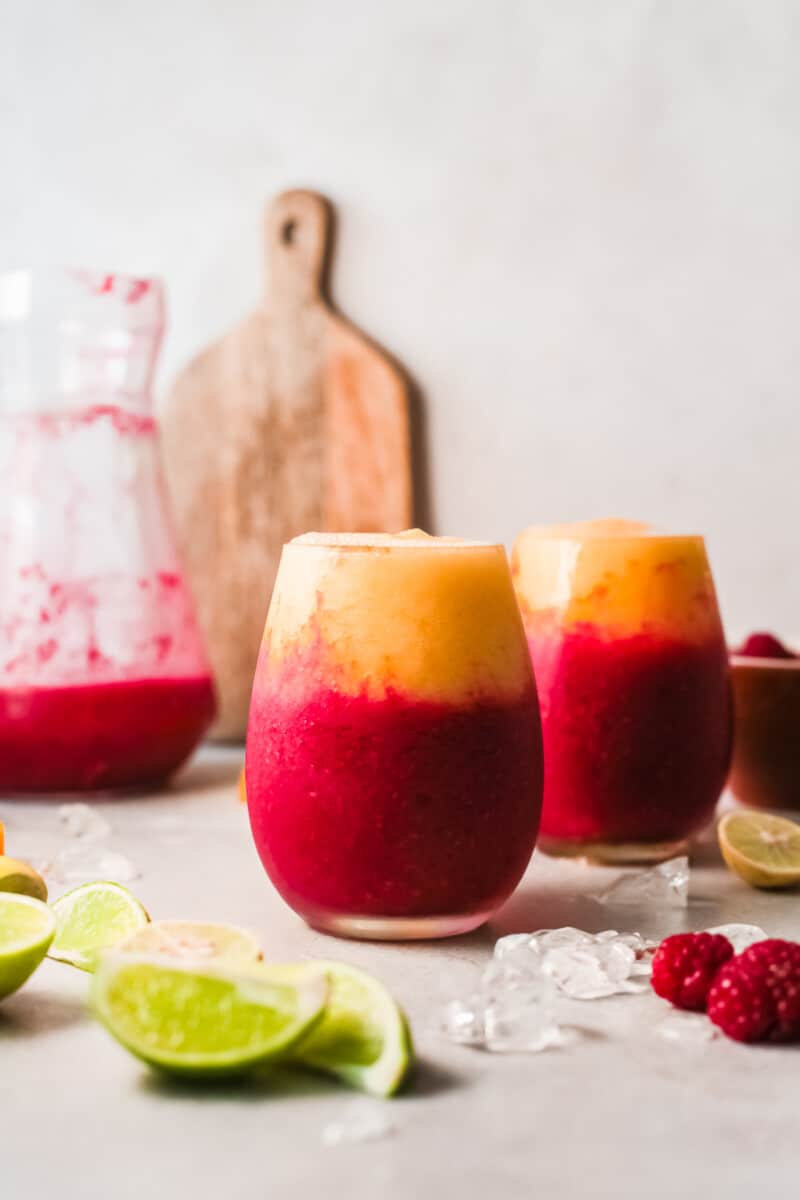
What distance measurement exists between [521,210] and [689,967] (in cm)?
118

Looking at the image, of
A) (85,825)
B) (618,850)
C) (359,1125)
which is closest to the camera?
(359,1125)

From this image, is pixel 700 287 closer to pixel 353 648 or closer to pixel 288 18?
pixel 288 18

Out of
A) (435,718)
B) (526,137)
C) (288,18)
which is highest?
(288,18)

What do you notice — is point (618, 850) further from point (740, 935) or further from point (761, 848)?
point (740, 935)

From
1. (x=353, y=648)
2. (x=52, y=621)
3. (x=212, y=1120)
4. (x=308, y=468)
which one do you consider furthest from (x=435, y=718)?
(x=308, y=468)

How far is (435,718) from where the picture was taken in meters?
0.87

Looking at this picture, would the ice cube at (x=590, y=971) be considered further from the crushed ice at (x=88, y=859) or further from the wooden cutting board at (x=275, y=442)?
the wooden cutting board at (x=275, y=442)

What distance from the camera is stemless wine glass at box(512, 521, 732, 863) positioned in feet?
3.58

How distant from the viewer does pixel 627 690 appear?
109cm

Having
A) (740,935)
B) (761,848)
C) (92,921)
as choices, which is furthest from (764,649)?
(92,921)

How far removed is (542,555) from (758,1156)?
60 centimetres

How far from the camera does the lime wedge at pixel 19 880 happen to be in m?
0.90

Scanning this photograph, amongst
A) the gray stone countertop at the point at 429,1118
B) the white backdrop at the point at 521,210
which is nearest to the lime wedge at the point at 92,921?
the gray stone countertop at the point at 429,1118

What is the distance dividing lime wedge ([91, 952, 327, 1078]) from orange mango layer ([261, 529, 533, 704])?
0.77ft
